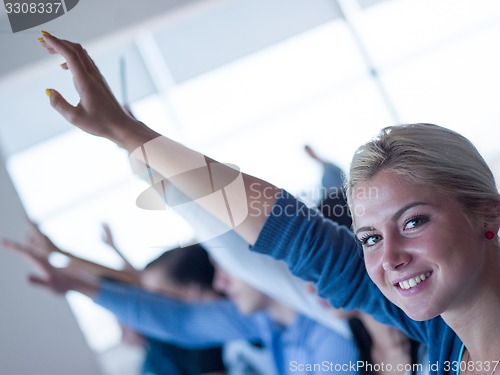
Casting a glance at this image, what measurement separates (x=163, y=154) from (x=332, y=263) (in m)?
0.18

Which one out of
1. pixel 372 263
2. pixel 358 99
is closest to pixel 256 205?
pixel 372 263

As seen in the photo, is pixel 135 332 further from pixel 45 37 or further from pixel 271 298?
pixel 45 37

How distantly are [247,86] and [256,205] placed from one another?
0.21 metres

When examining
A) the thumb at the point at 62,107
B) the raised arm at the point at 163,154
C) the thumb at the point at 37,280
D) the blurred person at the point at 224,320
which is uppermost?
the thumb at the point at 62,107

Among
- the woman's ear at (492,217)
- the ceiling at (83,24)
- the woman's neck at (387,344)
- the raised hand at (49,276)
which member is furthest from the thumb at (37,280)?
the woman's ear at (492,217)

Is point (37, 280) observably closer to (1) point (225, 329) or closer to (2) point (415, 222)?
(1) point (225, 329)

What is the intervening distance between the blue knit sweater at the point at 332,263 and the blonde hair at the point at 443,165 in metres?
0.10

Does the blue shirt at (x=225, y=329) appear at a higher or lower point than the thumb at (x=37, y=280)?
lower

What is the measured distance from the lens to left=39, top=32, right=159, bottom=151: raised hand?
53cm

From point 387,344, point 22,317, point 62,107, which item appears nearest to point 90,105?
point 62,107

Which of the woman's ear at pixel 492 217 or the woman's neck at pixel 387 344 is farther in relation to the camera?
the woman's neck at pixel 387 344

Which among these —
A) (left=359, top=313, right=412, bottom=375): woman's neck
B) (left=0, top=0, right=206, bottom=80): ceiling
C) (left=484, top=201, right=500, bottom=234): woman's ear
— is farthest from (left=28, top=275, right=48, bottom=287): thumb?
(left=484, top=201, right=500, bottom=234): woman's ear

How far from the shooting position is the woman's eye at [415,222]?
1.62 ft

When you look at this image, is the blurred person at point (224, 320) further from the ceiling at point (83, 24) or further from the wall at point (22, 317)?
the ceiling at point (83, 24)
